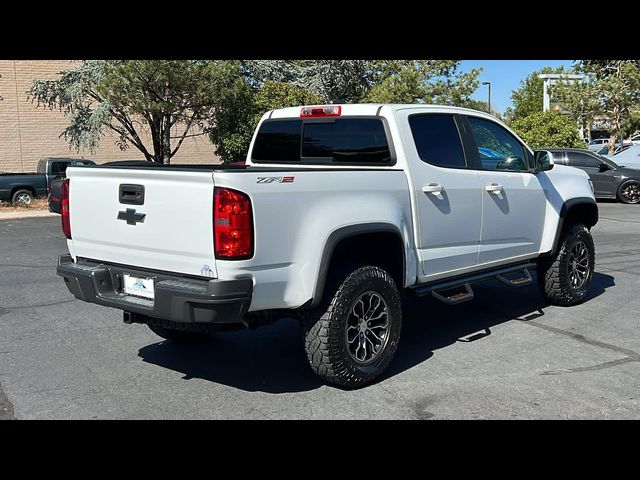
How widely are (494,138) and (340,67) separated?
1833 cm

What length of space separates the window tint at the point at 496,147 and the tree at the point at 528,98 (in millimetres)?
40032

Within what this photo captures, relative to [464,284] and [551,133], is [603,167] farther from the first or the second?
[464,284]

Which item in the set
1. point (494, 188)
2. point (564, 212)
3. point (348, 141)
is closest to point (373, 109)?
point (348, 141)

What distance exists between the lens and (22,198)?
20406 mm

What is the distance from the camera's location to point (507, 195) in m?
6.36

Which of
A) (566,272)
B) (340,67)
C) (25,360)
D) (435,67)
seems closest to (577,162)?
(435,67)

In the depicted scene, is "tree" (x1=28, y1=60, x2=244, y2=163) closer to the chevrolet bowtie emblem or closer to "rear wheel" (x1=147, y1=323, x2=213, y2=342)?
"rear wheel" (x1=147, y1=323, x2=213, y2=342)

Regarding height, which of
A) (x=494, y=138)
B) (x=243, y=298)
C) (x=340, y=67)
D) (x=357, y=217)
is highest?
(x=340, y=67)

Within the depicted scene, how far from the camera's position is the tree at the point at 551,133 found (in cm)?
2361

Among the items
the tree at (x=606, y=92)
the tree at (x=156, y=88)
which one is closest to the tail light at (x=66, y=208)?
the tree at (x=156, y=88)

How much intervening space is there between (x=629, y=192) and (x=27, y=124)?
21.0 metres

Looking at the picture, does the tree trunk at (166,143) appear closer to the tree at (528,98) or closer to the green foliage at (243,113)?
the green foliage at (243,113)

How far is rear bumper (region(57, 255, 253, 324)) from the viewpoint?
13.5ft
